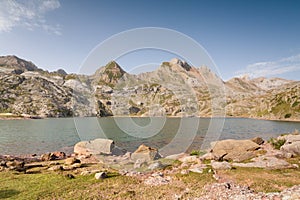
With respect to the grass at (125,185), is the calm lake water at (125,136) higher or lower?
lower

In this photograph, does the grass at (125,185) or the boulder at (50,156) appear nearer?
the grass at (125,185)

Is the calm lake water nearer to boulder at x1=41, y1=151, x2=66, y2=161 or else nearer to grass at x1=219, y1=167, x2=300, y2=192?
boulder at x1=41, y1=151, x2=66, y2=161

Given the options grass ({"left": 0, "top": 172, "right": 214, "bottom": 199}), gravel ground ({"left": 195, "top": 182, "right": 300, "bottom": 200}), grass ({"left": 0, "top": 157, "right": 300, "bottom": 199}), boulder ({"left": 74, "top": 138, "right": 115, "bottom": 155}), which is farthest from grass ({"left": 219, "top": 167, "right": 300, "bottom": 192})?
boulder ({"left": 74, "top": 138, "right": 115, "bottom": 155})

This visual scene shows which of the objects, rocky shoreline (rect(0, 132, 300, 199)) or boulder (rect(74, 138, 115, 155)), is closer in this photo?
rocky shoreline (rect(0, 132, 300, 199))

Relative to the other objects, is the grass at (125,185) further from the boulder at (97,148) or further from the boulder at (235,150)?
the boulder at (97,148)

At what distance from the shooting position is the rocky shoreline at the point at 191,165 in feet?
53.6

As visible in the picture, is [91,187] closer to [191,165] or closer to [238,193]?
[238,193]

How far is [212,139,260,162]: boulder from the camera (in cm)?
3059

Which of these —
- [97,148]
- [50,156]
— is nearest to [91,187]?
[50,156]

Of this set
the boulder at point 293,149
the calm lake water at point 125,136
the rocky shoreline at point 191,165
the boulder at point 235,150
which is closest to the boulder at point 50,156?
the rocky shoreline at point 191,165

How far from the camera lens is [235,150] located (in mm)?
33156

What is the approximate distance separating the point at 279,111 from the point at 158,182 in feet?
660

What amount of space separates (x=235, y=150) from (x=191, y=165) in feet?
34.2

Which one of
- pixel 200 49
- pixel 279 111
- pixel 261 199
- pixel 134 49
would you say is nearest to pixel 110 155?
pixel 134 49
